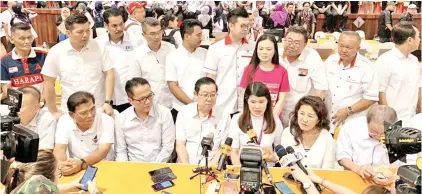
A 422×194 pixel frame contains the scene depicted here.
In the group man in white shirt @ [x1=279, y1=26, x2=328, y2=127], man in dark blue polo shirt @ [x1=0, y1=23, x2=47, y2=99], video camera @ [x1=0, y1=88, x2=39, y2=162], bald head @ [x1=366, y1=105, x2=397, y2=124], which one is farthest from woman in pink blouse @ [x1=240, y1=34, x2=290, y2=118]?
video camera @ [x1=0, y1=88, x2=39, y2=162]

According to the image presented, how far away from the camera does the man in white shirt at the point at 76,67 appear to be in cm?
336

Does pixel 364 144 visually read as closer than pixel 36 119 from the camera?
Yes

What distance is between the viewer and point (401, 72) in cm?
349

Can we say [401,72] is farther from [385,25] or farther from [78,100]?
[385,25]

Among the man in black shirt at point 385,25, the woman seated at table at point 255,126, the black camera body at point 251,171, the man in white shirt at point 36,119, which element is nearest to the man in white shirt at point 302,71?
the woman seated at table at point 255,126

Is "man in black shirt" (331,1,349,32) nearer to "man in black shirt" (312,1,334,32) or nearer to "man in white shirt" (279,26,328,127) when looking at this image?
"man in black shirt" (312,1,334,32)

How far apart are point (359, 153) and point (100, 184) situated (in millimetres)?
1477

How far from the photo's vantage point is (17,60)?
3.47 m

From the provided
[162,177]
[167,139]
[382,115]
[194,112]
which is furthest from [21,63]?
[382,115]

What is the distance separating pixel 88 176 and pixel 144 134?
71 cm

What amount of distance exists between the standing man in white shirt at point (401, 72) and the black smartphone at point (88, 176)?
86.4 inches

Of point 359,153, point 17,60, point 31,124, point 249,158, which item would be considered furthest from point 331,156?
point 17,60

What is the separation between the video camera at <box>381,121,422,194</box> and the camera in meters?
1.53

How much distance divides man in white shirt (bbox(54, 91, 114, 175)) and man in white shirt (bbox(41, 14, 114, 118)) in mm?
389
